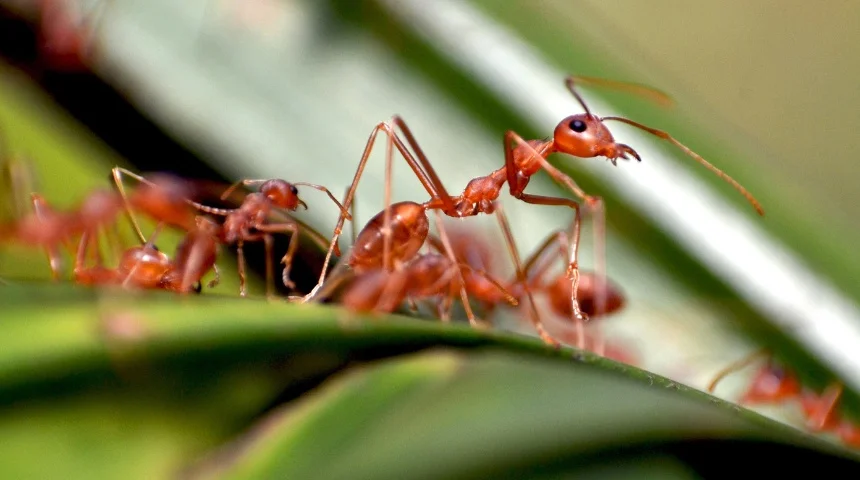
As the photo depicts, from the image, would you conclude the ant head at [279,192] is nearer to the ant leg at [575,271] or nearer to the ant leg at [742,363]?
the ant leg at [575,271]

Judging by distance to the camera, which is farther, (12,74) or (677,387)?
(12,74)

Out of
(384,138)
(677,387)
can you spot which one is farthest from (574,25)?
(677,387)

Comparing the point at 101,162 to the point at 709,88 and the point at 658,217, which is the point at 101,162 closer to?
the point at 658,217

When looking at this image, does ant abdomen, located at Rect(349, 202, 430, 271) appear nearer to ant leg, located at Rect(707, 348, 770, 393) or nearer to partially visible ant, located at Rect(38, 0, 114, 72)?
ant leg, located at Rect(707, 348, 770, 393)

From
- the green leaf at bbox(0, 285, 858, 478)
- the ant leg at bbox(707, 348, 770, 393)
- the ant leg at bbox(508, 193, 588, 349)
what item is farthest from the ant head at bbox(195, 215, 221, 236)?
the ant leg at bbox(707, 348, 770, 393)

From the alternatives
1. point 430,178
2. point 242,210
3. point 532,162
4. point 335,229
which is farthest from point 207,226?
point 532,162
